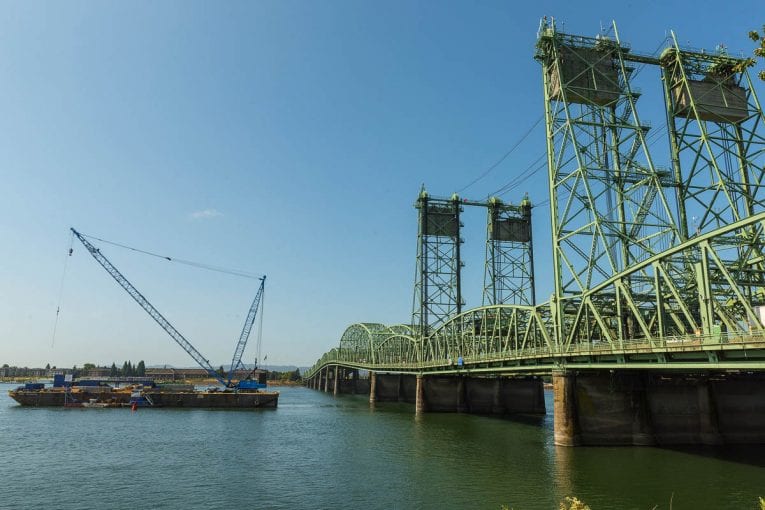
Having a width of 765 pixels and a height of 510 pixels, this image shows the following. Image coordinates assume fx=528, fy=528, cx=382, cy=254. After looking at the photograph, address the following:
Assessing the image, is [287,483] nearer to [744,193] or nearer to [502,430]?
[502,430]

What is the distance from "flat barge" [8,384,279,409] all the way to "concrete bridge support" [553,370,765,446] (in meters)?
72.8

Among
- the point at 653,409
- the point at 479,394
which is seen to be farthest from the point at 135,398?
the point at 653,409

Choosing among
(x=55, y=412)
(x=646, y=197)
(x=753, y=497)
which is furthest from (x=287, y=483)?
(x=55, y=412)

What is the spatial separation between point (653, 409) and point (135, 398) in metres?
89.4

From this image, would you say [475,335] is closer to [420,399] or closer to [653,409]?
[420,399]

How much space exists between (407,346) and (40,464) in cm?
8468

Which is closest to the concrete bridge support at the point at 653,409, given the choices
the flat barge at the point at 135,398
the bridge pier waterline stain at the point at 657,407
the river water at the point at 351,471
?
the bridge pier waterline stain at the point at 657,407

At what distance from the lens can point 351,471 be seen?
41.3 m

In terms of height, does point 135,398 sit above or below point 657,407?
below

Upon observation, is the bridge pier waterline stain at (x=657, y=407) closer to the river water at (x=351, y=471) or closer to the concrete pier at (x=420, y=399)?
the river water at (x=351, y=471)

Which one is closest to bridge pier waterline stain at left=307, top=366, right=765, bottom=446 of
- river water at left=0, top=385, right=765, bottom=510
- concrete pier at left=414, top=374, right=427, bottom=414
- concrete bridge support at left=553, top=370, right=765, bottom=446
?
concrete bridge support at left=553, top=370, right=765, bottom=446

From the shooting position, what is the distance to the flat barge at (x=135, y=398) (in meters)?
100

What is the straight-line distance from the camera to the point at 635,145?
6106 cm

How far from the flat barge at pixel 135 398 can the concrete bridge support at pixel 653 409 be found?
72.8 m
